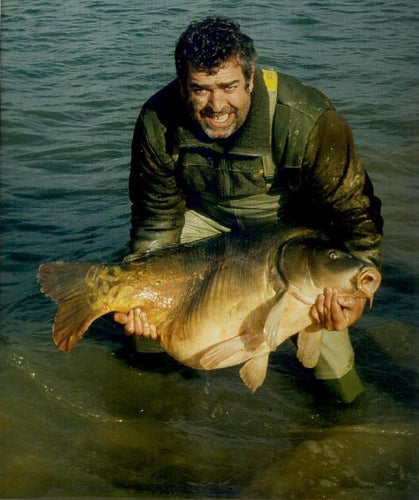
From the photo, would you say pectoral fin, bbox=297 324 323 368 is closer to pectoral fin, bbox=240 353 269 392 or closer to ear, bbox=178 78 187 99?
pectoral fin, bbox=240 353 269 392

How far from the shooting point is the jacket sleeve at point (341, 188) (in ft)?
11.2

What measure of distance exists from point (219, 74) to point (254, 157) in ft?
1.61

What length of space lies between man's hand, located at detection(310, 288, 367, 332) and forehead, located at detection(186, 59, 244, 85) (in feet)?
3.77

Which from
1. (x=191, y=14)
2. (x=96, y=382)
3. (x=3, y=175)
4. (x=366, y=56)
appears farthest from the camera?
(x=191, y=14)

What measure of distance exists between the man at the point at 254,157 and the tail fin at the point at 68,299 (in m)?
0.21

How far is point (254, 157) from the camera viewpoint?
11.8ft

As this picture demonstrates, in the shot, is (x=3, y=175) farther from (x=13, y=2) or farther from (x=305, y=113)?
(x=13, y=2)

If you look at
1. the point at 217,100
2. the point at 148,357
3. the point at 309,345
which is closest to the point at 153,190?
the point at 217,100

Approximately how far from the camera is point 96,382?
12.8 feet

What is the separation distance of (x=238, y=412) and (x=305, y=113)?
163cm

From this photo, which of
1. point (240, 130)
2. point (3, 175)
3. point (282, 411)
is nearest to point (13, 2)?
point (3, 175)

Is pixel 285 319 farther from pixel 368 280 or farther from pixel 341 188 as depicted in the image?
pixel 341 188

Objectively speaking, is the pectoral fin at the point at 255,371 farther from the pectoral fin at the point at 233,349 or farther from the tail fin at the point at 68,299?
the tail fin at the point at 68,299

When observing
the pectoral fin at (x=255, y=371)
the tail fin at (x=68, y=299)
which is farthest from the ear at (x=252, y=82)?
the pectoral fin at (x=255, y=371)
